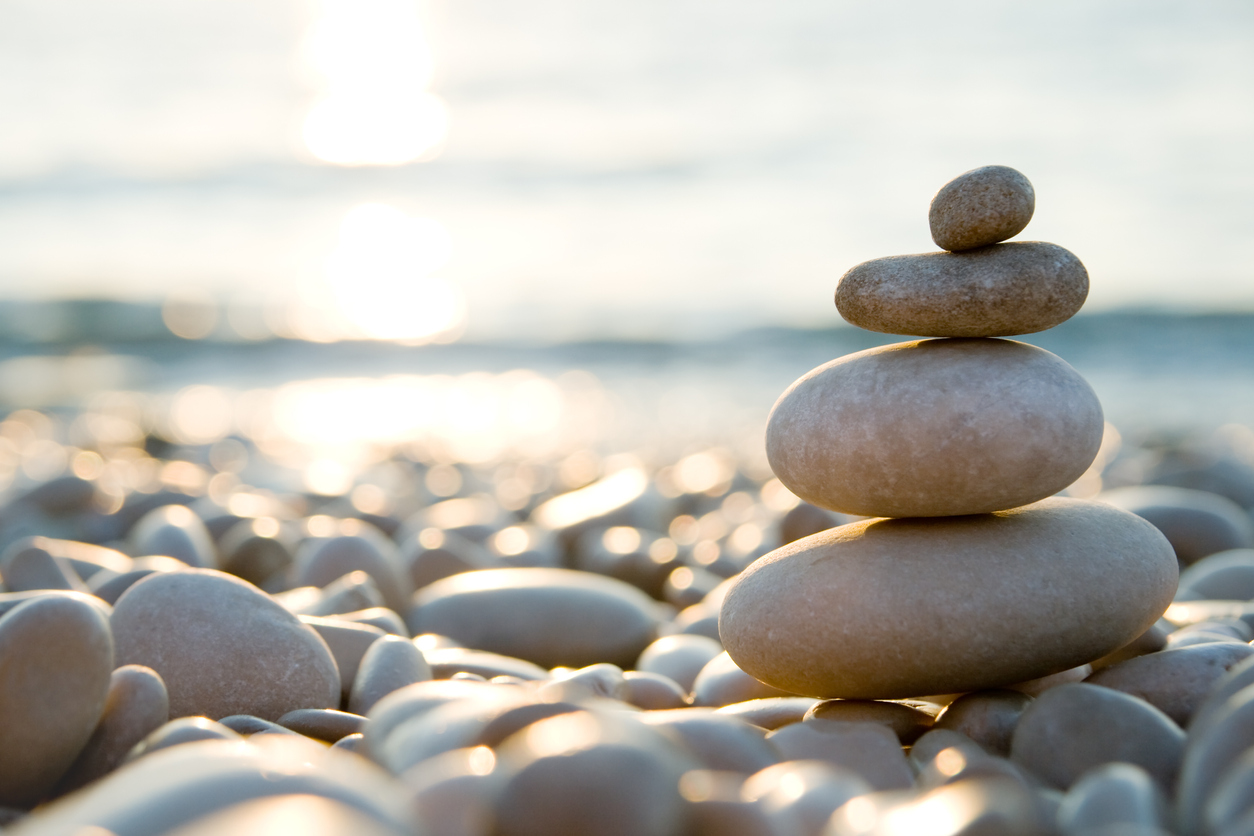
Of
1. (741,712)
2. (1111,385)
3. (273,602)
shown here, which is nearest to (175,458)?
(273,602)

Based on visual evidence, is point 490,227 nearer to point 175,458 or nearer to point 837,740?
point 175,458

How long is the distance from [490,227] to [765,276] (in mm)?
5565

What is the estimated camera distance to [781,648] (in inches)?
83.4

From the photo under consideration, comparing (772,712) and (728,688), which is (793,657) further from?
(728,688)

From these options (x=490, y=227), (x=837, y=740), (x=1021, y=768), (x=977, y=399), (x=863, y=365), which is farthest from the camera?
(x=490, y=227)

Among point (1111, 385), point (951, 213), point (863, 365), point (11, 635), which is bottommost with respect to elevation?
point (1111, 385)

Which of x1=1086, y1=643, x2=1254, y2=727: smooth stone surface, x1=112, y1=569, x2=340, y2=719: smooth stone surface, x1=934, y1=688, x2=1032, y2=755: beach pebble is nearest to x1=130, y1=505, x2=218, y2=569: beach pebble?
x1=112, y1=569, x2=340, y2=719: smooth stone surface

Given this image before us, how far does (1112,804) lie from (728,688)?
1.35 meters

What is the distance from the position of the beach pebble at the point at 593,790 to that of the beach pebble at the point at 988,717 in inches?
36.2

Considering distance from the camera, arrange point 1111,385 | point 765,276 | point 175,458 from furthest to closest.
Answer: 1. point 765,276
2. point 1111,385
3. point 175,458

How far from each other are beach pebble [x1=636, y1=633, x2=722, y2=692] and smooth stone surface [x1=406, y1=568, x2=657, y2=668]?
0.32 meters

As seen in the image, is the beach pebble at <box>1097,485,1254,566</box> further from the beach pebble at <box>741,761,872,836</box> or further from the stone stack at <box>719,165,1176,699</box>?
the beach pebble at <box>741,761,872,836</box>

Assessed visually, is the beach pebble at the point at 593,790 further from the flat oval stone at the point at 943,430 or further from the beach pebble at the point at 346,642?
the beach pebble at the point at 346,642

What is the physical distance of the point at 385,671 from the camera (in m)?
2.18
